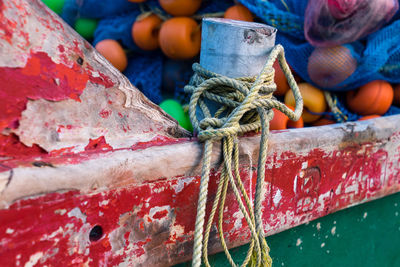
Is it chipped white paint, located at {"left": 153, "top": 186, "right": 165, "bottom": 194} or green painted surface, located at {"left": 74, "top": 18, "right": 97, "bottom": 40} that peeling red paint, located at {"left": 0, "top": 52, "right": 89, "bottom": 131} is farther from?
green painted surface, located at {"left": 74, "top": 18, "right": 97, "bottom": 40}

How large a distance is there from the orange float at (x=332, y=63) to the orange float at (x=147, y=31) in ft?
2.99

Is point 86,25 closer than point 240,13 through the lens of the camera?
No

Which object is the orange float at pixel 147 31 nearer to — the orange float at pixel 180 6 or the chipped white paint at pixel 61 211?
the orange float at pixel 180 6

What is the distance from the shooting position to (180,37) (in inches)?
78.9

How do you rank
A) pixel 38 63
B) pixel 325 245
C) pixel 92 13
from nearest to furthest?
1. pixel 38 63
2. pixel 325 245
3. pixel 92 13

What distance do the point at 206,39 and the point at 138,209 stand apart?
1.63ft

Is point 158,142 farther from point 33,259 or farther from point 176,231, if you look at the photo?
point 33,259

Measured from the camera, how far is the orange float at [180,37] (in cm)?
202

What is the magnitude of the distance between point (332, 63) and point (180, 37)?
0.78 m

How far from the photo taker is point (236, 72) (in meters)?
1.02

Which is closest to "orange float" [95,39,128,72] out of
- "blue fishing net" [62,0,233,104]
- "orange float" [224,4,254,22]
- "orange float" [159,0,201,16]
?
"blue fishing net" [62,0,233,104]

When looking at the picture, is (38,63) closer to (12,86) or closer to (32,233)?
(12,86)

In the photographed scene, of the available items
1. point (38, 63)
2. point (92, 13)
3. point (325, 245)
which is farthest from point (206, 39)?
point (92, 13)

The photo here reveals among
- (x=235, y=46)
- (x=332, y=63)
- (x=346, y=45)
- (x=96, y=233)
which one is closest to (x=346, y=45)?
(x=346, y=45)
